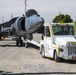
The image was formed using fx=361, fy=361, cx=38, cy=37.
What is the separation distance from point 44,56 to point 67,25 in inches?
91.2

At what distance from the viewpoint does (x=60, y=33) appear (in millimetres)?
20828

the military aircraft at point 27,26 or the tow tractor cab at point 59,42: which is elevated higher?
the military aircraft at point 27,26

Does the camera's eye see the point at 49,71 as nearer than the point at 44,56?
Yes

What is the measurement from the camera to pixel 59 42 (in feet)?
64.1

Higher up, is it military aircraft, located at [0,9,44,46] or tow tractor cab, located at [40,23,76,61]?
military aircraft, located at [0,9,44,46]

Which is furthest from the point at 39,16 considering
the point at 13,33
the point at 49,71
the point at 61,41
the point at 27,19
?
the point at 49,71

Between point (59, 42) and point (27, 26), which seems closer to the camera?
point (59, 42)

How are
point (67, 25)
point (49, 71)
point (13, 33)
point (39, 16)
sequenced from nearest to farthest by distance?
point (49, 71), point (67, 25), point (39, 16), point (13, 33)

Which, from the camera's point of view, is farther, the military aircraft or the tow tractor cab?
the military aircraft

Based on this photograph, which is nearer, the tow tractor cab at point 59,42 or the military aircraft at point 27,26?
the tow tractor cab at point 59,42

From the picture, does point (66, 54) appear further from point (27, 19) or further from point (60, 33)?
point (27, 19)

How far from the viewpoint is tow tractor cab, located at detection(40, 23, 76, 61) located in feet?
60.9

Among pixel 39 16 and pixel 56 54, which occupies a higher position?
pixel 39 16

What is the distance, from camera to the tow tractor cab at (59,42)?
731 inches
